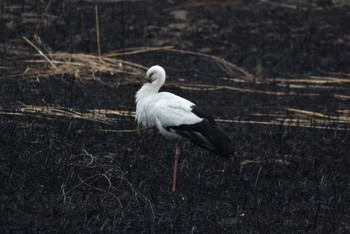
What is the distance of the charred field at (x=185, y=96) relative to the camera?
8055 millimetres

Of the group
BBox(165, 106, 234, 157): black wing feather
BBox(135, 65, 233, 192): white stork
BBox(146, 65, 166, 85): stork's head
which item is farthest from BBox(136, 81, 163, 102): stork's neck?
BBox(165, 106, 234, 157): black wing feather

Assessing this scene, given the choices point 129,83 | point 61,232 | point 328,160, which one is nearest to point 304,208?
point 328,160

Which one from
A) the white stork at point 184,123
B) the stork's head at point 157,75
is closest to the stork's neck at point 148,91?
the stork's head at point 157,75

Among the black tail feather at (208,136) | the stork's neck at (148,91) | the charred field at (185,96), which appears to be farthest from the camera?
the stork's neck at (148,91)

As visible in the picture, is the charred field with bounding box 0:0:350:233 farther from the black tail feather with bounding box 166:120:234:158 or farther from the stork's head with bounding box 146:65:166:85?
the stork's head with bounding box 146:65:166:85

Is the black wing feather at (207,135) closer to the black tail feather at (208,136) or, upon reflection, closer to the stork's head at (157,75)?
the black tail feather at (208,136)

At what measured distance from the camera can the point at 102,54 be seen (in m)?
13.9

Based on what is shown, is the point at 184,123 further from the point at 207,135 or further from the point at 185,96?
the point at 185,96

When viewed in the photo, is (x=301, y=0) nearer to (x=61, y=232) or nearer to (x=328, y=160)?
(x=328, y=160)

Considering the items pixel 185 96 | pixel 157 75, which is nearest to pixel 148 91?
pixel 157 75

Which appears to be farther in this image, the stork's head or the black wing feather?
the stork's head

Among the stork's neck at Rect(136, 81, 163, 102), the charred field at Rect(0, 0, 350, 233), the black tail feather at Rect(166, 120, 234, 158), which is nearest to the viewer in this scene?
the charred field at Rect(0, 0, 350, 233)

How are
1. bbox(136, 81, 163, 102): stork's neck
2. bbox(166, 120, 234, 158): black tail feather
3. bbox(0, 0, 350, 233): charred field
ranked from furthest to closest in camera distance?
bbox(136, 81, 163, 102): stork's neck → bbox(166, 120, 234, 158): black tail feather → bbox(0, 0, 350, 233): charred field

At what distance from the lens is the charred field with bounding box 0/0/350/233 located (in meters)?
8.05
